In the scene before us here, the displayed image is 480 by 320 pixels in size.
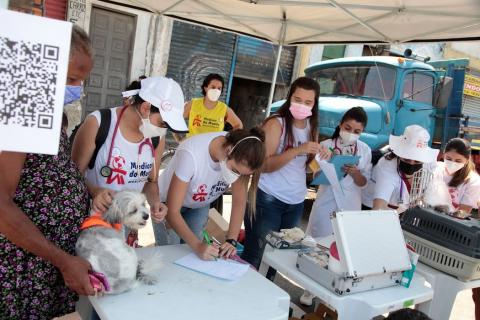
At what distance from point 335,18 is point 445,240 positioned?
2619 millimetres

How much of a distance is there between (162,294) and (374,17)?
124 inches

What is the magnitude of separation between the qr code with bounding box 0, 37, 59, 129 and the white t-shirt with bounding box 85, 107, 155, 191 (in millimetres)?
797

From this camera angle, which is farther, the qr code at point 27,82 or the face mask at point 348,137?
the face mask at point 348,137

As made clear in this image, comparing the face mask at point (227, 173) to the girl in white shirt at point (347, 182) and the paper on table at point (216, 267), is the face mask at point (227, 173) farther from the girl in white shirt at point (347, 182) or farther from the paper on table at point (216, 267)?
the girl in white shirt at point (347, 182)

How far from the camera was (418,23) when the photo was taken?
137 inches

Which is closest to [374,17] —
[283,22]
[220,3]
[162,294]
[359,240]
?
[283,22]

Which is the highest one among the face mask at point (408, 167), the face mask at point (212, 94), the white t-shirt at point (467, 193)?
the face mask at point (212, 94)

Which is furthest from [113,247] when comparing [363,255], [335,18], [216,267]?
[335,18]

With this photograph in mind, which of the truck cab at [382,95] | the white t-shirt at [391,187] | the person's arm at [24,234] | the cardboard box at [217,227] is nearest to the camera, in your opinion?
the person's arm at [24,234]

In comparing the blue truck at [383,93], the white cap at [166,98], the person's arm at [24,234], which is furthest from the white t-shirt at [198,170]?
the blue truck at [383,93]

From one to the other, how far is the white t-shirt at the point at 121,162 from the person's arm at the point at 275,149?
32.5 inches

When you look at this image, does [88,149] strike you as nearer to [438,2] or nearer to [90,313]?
[90,313]

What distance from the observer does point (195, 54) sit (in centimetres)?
877

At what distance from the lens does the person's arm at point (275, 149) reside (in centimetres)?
247
